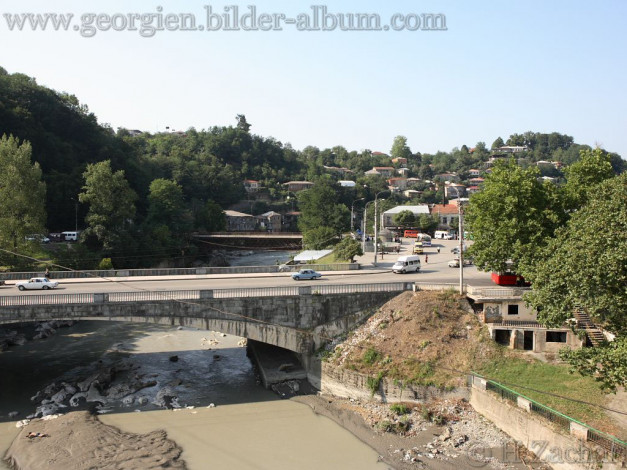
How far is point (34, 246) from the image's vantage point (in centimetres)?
4700

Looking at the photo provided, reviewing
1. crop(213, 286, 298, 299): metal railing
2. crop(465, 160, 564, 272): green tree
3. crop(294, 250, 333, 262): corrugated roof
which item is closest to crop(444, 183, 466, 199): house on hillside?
crop(294, 250, 333, 262): corrugated roof

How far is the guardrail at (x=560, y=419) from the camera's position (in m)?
19.4

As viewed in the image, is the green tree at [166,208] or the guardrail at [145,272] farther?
the green tree at [166,208]

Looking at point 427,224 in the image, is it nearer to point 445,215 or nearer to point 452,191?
point 445,215

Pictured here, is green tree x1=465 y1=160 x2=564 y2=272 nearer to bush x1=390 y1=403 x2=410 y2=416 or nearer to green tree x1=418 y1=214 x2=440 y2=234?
bush x1=390 y1=403 x2=410 y2=416

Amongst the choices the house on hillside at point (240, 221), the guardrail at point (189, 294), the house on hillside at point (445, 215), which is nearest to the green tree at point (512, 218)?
the guardrail at point (189, 294)

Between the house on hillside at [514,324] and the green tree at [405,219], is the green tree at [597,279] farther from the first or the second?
the green tree at [405,219]

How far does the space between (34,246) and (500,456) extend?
44119 millimetres

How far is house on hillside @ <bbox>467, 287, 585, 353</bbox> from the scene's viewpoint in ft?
97.2

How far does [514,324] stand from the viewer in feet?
98.9

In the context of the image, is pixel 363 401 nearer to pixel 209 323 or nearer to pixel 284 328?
pixel 284 328

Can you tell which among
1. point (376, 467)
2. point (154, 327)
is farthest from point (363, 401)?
point (154, 327)

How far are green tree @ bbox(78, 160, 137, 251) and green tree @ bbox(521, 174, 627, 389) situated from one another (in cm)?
4835

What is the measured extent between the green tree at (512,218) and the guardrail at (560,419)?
8.67 meters
